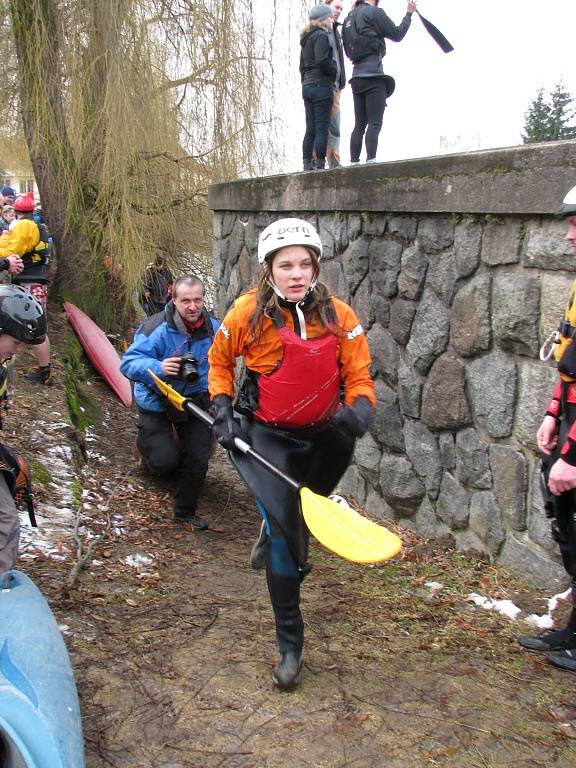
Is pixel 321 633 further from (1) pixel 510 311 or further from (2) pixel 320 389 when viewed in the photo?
(1) pixel 510 311

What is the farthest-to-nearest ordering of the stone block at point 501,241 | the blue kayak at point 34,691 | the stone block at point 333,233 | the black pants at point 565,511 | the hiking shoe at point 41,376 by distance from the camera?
the hiking shoe at point 41,376 → the stone block at point 333,233 → the stone block at point 501,241 → the black pants at point 565,511 → the blue kayak at point 34,691

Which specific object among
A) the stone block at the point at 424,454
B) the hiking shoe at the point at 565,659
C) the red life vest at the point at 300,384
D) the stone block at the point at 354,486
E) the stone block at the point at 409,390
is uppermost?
the red life vest at the point at 300,384

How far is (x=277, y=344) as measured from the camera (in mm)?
2885

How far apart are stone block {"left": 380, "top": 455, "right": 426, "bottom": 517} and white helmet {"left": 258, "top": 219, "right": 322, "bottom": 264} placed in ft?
6.14

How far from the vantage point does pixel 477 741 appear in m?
2.43

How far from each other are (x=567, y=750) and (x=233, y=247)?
576cm

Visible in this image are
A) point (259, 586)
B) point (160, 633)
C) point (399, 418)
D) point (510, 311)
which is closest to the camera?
point (160, 633)

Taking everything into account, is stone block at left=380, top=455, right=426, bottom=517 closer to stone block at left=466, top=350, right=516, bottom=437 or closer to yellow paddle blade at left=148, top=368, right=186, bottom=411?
stone block at left=466, top=350, right=516, bottom=437

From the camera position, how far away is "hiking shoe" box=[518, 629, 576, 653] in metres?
2.92

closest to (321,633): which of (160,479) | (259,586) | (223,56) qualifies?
(259,586)

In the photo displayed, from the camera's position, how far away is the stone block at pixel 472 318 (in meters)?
3.54

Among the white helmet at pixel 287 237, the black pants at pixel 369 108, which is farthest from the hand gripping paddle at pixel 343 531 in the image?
the black pants at pixel 369 108

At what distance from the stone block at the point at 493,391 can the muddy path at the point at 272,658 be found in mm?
725

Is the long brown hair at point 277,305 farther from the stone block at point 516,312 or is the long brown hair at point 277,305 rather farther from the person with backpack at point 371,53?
the person with backpack at point 371,53
